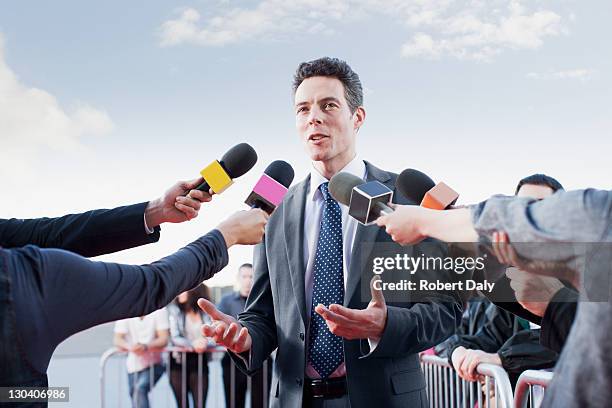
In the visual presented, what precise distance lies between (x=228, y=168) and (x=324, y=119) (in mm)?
650

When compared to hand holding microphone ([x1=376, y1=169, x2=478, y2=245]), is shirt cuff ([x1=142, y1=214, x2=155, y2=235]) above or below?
above

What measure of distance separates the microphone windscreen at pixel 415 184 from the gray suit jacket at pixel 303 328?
1.01 ft

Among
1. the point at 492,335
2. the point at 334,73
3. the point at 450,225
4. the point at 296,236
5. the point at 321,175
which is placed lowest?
the point at 492,335

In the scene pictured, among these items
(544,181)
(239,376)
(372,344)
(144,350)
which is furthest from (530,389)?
(144,350)

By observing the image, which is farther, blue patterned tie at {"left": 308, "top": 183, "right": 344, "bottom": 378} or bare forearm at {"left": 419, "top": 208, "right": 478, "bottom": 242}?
blue patterned tie at {"left": 308, "top": 183, "right": 344, "bottom": 378}

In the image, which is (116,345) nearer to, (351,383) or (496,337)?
(496,337)

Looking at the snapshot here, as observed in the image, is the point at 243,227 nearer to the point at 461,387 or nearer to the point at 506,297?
the point at 506,297

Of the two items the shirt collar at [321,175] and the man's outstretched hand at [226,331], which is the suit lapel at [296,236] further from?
the man's outstretched hand at [226,331]

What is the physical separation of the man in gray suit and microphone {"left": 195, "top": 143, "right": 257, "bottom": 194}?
0.44 m

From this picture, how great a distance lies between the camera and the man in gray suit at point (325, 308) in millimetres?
2307

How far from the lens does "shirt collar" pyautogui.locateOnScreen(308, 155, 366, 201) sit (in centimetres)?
276

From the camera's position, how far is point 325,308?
83.4 inches

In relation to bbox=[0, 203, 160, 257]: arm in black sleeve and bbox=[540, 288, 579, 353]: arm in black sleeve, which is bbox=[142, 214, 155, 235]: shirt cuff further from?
bbox=[540, 288, 579, 353]: arm in black sleeve

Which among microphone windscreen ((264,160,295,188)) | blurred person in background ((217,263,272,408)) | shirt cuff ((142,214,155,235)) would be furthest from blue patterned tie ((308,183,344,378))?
blurred person in background ((217,263,272,408))
